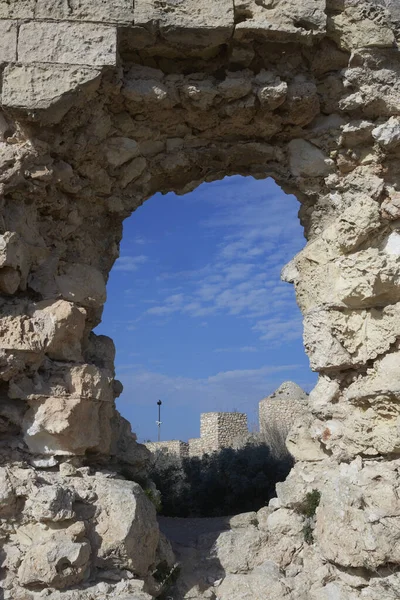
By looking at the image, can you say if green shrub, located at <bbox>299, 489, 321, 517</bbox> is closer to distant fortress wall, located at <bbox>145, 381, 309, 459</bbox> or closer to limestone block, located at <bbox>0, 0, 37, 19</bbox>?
limestone block, located at <bbox>0, 0, 37, 19</bbox>

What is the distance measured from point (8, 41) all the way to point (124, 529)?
3.45 meters

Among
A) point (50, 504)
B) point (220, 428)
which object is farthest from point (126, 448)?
point (220, 428)

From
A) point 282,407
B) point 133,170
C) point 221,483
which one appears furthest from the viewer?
point 282,407

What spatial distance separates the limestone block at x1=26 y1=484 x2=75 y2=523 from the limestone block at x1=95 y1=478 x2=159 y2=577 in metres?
0.26

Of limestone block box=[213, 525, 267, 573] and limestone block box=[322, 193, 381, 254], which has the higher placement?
limestone block box=[322, 193, 381, 254]

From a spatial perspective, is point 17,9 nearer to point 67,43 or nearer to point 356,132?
point 67,43

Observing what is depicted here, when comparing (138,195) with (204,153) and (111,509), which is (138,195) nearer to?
(204,153)

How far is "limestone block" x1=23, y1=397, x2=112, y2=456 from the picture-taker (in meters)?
4.09

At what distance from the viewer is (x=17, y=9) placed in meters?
4.36

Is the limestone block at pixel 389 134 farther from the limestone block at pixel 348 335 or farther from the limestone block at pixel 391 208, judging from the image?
the limestone block at pixel 348 335

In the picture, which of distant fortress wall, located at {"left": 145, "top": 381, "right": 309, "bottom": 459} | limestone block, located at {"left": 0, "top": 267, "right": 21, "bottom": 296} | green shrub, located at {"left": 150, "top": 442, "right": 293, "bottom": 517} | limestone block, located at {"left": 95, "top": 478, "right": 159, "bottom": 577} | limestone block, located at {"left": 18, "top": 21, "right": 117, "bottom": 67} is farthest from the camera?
distant fortress wall, located at {"left": 145, "top": 381, "right": 309, "bottom": 459}

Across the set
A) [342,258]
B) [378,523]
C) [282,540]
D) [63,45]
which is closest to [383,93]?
[342,258]

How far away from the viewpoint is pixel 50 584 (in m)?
3.61

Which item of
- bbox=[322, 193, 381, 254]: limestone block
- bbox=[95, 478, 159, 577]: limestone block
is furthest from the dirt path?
bbox=[322, 193, 381, 254]: limestone block
